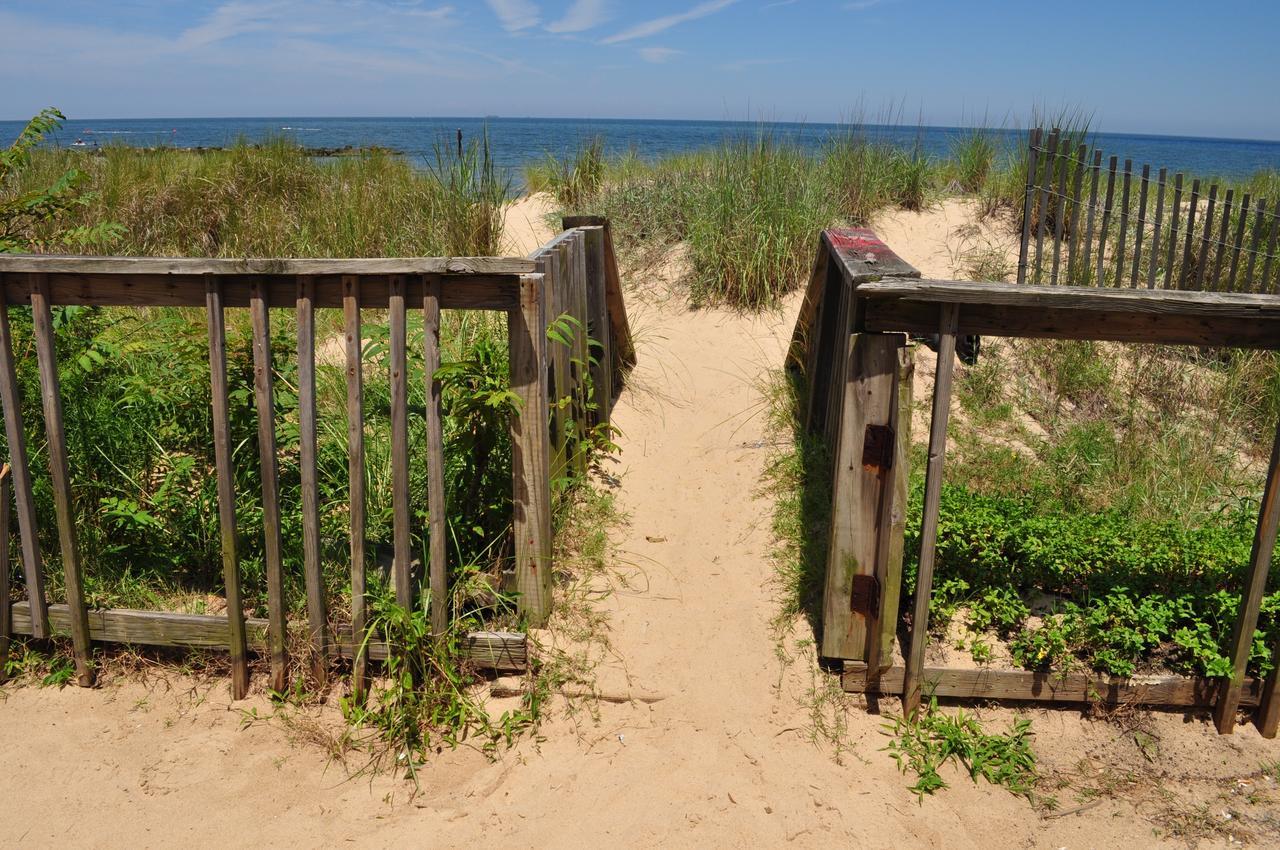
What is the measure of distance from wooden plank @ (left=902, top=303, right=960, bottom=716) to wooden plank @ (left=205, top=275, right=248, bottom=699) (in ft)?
8.48

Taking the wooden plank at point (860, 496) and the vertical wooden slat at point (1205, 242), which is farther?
the vertical wooden slat at point (1205, 242)

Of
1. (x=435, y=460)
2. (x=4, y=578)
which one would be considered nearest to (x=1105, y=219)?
(x=435, y=460)

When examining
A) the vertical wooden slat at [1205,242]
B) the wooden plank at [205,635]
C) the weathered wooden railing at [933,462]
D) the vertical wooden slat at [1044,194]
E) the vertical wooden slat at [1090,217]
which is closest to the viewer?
the weathered wooden railing at [933,462]

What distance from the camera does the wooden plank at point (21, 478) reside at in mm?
3521

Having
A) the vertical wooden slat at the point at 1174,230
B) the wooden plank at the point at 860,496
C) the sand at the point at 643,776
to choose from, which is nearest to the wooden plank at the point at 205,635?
the sand at the point at 643,776

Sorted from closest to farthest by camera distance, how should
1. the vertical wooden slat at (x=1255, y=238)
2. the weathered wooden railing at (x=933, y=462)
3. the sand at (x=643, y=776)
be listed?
the sand at (x=643, y=776)
the weathered wooden railing at (x=933, y=462)
the vertical wooden slat at (x=1255, y=238)

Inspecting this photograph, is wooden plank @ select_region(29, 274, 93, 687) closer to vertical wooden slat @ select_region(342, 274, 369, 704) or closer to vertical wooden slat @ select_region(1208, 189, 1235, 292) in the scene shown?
vertical wooden slat @ select_region(342, 274, 369, 704)

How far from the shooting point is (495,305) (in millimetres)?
3385

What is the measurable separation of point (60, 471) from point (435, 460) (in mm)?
1527

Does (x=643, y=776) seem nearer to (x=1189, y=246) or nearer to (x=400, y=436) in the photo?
(x=400, y=436)

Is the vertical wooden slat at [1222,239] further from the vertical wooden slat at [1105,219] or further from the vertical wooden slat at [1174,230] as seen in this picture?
the vertical wooden slat at [1105,219]

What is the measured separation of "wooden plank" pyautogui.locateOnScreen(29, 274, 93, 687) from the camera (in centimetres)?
346

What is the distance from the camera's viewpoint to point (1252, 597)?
3.37 meters

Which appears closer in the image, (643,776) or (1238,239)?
(643,776)
